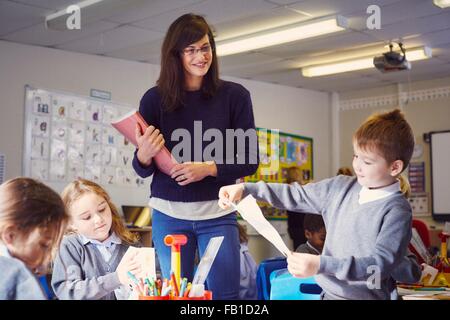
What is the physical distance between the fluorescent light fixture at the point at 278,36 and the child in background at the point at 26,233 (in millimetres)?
2764

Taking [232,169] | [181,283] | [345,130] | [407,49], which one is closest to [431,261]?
[232,169]

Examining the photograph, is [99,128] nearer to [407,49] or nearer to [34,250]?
[407,49]

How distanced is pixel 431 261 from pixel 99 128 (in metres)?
2.20

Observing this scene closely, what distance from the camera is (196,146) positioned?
155cm

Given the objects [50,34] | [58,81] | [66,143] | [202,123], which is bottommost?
[202,123]

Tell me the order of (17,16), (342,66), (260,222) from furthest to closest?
(342,66) → (17,16) → (260,222)

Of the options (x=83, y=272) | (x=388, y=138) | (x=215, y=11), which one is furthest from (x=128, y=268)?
(x=215, y=11)

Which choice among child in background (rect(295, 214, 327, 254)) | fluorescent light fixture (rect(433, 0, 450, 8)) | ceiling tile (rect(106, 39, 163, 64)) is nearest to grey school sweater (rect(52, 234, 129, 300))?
child in background (rect(295, 214, 327, 254))

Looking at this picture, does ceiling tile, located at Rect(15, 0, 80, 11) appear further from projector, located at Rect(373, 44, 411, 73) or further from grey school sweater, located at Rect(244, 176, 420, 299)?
→ grey school sweater, located at Rect(244, 176, 420, 299)

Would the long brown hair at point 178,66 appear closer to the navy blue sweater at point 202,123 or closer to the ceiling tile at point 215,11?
the navy blue sweater at point 202,123

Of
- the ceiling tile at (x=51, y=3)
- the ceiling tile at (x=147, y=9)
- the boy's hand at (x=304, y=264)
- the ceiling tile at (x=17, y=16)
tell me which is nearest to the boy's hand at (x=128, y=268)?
the boy's hand at (x=304, y=264)

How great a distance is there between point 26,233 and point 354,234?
0.61 metres

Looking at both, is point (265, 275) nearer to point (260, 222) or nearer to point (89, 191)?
point (89, 191)

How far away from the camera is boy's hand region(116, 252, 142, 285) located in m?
1.36
